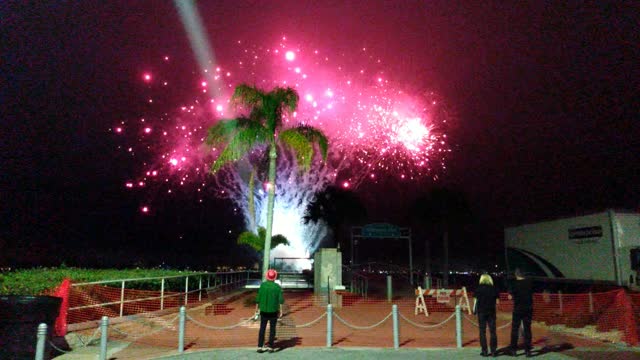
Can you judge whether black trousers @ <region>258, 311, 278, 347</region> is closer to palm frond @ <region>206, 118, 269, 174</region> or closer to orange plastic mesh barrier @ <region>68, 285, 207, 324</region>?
orange plastic mesh barrier @ <region>68, 285, 207, 324</region>

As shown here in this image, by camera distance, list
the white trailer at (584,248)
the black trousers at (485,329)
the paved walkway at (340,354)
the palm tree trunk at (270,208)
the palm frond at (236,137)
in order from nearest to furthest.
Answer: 1. the paved walkway at (340,354)
2. the black trousers at (485,329)
3. the palm tree trunk at (270,208)
4. the palm frond at (236,137)
5. the white trailer at (584,248)

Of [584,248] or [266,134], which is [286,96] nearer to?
[266,134]

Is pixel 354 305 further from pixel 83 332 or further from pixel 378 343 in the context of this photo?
pixel 83 332

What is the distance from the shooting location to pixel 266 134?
56.9ft

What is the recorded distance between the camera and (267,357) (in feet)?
33.1

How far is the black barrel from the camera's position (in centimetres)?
928

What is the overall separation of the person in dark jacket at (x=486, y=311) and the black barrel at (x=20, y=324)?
801 cm

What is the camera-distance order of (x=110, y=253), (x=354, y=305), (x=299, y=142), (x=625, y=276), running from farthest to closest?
(x=110, y=253)
(x=354, y=305)
(x=625, y=276)
(x=299, y=142)

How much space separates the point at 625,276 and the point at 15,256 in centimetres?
5287

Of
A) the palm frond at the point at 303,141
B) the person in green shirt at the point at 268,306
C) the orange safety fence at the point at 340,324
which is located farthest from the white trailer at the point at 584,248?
the person in green shirt at the point at 268,306

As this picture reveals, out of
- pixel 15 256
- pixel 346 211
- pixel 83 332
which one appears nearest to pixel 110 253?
pixel 15 256

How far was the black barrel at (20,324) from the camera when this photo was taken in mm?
9281

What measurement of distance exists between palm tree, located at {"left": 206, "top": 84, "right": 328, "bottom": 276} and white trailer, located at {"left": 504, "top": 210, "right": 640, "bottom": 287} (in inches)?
432

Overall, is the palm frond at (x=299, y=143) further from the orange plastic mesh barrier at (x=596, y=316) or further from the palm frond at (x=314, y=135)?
the orange plastic mesh barrier at (x=596, y=316)
